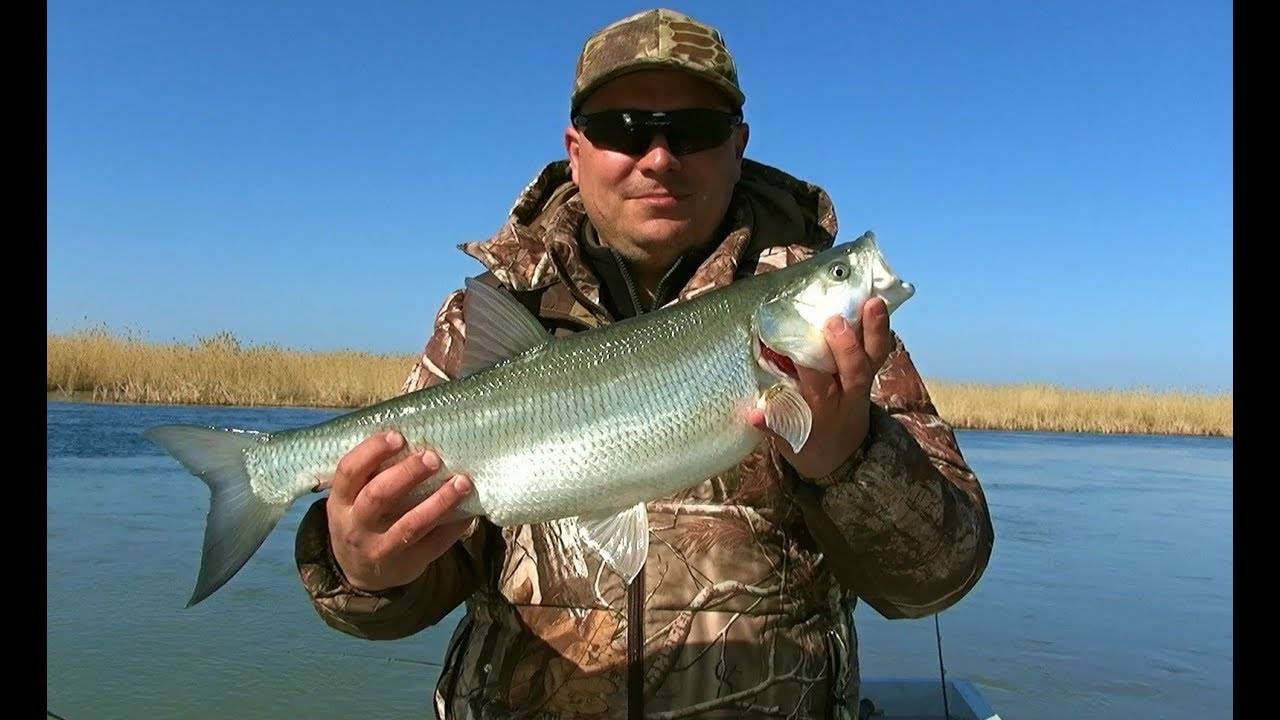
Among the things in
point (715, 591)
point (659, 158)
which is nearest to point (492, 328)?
point (659, 158)

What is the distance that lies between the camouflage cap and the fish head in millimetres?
942

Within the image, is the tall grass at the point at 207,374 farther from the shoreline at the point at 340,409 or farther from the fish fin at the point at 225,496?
the fish fin at the point at 225,496

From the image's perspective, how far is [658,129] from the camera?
327 centimetres

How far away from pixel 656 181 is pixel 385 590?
157 cm

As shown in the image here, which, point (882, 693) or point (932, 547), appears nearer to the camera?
point (932, 547)

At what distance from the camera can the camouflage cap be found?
328 cm

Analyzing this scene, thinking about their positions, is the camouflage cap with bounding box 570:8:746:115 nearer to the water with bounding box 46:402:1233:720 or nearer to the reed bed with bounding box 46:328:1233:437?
the water with bounding box 46:402:1233:720

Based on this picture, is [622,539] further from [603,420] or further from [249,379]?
[249,379]

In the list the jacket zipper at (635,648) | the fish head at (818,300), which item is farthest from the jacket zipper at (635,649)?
the fish head at (818,300)

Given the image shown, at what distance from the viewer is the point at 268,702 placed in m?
6.26

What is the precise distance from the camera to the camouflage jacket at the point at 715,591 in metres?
2.73
